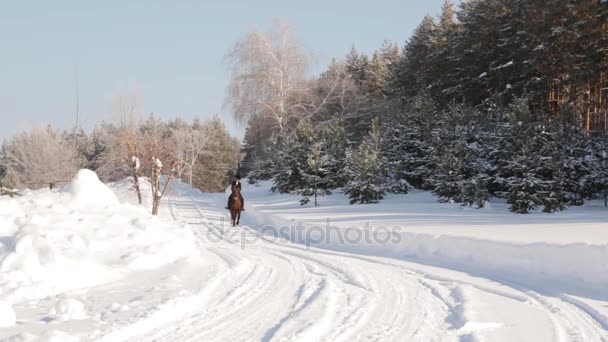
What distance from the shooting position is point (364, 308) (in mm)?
6875

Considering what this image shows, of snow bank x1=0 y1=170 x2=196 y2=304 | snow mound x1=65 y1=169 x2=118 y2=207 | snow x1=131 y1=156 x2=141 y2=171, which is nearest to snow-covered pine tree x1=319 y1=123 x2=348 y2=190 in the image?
snow x1=131 y1=156 x2=141 y2=171

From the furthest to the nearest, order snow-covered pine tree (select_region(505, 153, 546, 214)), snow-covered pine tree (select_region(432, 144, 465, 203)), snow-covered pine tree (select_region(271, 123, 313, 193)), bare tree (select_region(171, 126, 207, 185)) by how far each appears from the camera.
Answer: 1. bare tree (select_region(171, 126, 207, 185))
2. snow-covered pine tree (select_region(271, 123, 313, 193))
3. snow-covered pine tree (select_region(432, 144, 465, 203))
4. snow-covered pine tree (select_region(505, 153, 546, 214))

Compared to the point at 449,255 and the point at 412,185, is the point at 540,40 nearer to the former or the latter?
Result: the point at 412,185

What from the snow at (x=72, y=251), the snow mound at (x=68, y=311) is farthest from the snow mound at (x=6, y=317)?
the snow mound at (x=68, y=311)

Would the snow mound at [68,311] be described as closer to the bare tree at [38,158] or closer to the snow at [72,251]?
the snow at [72,251]

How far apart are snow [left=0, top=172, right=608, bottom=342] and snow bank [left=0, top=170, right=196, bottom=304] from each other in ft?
0.12

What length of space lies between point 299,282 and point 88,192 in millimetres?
7208

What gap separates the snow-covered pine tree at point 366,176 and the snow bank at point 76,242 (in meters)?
14.4

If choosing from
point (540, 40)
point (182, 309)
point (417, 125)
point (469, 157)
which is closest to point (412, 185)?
point (417, 125)

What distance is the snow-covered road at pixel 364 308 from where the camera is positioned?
5.66 metres

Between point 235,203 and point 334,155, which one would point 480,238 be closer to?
point 235,203

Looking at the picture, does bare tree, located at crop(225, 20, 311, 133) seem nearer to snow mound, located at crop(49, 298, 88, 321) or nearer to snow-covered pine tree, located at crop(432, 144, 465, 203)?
snow-covered pine tree, located at crop(432, 144, 465, 203)

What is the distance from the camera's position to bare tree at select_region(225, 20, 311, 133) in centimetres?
4197

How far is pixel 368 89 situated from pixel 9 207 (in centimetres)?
4789
